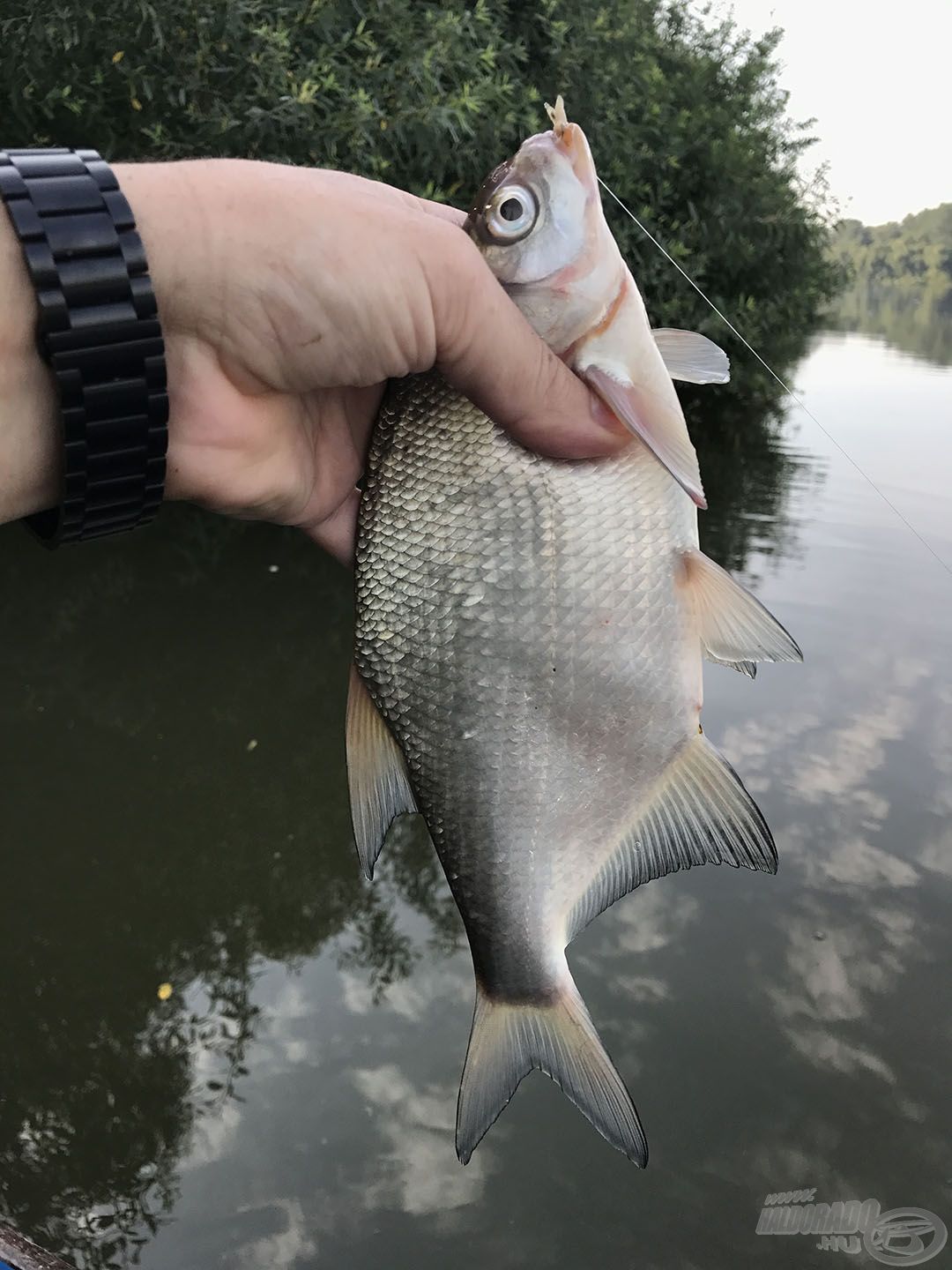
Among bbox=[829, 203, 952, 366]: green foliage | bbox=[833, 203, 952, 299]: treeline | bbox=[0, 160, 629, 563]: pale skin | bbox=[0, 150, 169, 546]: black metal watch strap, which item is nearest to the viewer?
bbox=[0, 150, 169, 546]: black metal watch strap

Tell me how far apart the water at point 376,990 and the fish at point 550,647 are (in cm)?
163

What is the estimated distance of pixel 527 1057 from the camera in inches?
69.0

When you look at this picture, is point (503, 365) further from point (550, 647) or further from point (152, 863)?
point (152, 863)

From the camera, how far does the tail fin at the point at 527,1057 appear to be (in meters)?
1.71

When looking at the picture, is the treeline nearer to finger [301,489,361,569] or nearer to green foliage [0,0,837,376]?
green foliage [0,0,837,376]

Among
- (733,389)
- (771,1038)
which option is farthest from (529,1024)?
(733,389)

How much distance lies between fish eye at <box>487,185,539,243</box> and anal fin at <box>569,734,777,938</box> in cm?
90

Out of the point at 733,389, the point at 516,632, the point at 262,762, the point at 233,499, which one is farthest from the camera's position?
the point at 733,389

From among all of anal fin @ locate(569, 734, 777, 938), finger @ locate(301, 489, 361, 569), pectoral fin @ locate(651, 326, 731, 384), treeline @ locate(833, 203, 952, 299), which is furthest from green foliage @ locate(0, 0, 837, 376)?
treeline @ locate(833, 203, 952, 299)

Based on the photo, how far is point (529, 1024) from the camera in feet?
5.77

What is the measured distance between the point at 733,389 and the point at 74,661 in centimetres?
1085

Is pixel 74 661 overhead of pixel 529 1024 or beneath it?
beneath

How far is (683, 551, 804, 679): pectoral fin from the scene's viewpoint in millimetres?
1692

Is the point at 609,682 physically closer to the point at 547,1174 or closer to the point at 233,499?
the point at 233,499
